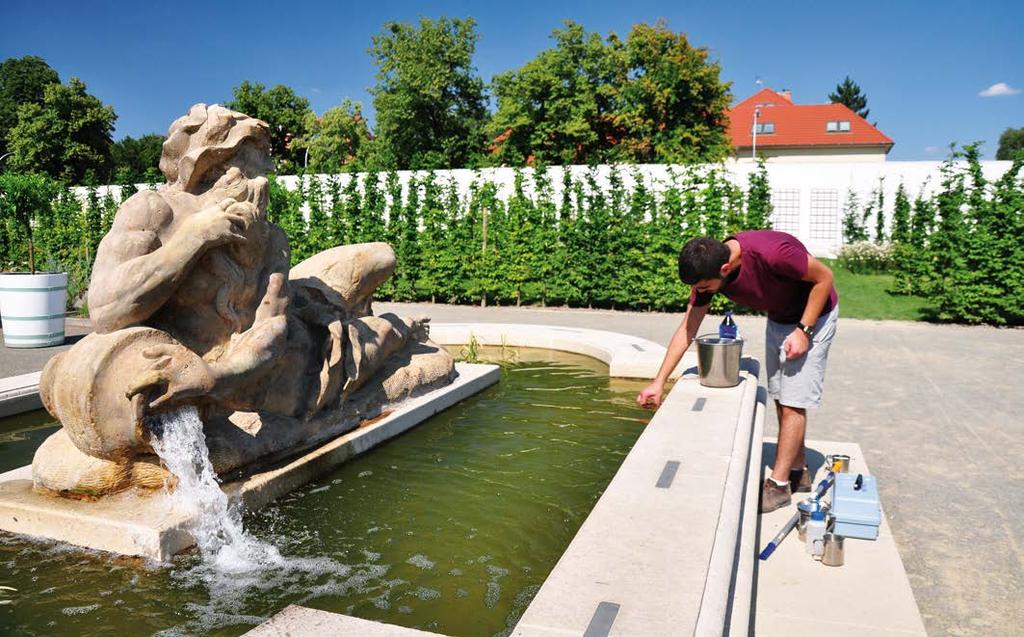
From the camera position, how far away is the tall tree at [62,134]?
45.9 m

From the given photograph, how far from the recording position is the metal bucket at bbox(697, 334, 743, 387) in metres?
5.54

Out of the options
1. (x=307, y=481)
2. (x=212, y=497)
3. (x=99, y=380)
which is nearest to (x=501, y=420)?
(x=307, y=481)

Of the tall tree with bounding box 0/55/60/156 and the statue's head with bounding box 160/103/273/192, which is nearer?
the statue's head with bounding box 160/103/273/192

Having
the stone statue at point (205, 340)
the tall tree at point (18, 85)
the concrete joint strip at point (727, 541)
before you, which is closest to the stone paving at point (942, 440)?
the concrete joint strip at point (727, 541)

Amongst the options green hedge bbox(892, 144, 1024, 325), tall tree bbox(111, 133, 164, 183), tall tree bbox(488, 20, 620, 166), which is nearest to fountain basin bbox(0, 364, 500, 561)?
green hedge bbox(892, 144, 1024, 325)

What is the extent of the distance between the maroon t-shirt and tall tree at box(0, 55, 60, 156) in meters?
59.3

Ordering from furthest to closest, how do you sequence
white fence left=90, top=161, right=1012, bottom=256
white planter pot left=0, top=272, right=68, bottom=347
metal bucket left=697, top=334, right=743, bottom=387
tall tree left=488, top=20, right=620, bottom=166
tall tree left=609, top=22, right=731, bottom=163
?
tall tree left=488, top=20, right=620, bottom=166
tall tree left=609, top=22, right=731, bottom=163
white fence left=90, top=161, right=1012, bottom=256
white planter pot left=0, top=272, right=68, bottom=347
metal bucket left=697, top=334, right=743, bottom=387

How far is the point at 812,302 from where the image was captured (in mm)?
3861

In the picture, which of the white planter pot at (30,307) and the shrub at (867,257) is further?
the shrub at (867,257)

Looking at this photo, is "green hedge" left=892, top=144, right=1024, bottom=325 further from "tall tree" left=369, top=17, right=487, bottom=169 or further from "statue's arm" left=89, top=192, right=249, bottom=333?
"tall tree" left=369, top=17, right=487, bottom=169

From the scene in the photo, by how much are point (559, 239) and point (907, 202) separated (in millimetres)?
7681

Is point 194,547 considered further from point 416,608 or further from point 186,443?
point 416,608

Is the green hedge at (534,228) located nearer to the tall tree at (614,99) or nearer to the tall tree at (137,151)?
the tall tree at (614,99)

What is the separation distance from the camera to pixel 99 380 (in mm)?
3646
